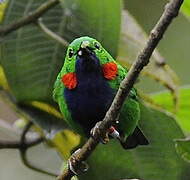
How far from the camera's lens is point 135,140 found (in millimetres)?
1830

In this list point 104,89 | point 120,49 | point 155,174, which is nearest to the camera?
point 104,89

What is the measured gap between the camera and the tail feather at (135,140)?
5.97ft

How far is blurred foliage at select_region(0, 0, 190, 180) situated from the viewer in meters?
1.84

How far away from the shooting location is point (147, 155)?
1.86 meters

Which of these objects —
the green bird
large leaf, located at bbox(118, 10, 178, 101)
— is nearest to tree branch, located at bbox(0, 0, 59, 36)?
large leaf, located at bbox(118, 10, 178, 101)

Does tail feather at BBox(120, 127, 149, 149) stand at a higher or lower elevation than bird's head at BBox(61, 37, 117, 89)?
lower

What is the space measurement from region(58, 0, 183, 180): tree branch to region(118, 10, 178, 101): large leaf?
642mm

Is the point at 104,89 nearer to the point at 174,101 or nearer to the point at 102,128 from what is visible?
the point at 102,128

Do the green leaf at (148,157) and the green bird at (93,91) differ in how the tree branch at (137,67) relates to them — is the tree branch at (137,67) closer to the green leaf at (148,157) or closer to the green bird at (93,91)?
the green bird at (93,91)

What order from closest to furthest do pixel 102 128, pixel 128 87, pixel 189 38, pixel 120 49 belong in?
1. pixel 128 87
2. pixel 102 128
3. pixel 120 49
4. pixel 189 38

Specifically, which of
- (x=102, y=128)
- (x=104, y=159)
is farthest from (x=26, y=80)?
(x=102, y=128)

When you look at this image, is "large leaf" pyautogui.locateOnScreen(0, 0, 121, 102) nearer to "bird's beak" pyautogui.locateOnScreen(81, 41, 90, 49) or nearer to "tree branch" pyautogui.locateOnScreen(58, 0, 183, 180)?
"bird's beak" pyautogui.locateOnScreen(81, 41, 90, 49)

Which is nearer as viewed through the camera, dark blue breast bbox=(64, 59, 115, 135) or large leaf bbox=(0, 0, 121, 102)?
dark blue breast bbox=(64, 59, 115, 135)

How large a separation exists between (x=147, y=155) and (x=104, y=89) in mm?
248
